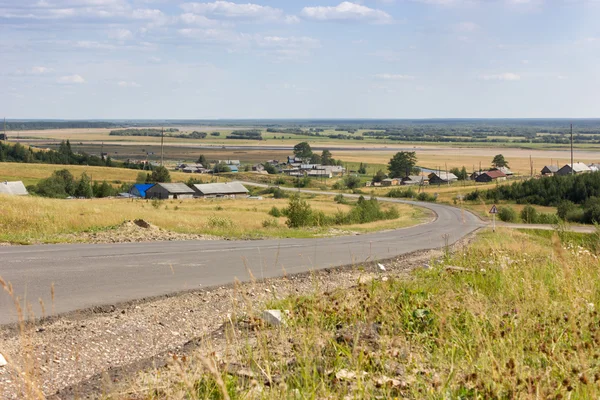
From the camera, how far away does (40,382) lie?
19.2 feet

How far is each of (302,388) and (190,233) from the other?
54.8 ft

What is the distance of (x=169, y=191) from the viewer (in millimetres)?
89625

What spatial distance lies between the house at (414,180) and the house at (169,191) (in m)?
53.8

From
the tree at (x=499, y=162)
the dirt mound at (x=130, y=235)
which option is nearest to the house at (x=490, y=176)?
the tree at (x=499, y=162)

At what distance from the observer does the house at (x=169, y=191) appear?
8881 centimetres

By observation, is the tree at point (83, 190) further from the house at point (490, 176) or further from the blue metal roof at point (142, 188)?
the house at point (490, 176)

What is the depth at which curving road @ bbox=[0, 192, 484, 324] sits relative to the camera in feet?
32.6

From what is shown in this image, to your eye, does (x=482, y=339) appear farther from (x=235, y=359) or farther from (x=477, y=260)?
(x=477, y=260)

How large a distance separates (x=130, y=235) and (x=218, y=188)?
78.5 m

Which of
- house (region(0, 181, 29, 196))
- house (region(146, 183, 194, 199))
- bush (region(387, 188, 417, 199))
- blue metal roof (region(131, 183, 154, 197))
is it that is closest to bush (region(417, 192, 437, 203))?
bush (region(387, 188, 417, 199))

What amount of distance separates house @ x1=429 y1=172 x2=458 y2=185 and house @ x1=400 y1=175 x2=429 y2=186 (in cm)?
127

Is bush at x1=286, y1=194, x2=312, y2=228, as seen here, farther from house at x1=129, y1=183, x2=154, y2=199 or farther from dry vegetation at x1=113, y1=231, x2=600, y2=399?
house at x1=129, y1=183, x2=154, y2=199

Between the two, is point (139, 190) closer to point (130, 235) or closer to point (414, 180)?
point (414, 180)

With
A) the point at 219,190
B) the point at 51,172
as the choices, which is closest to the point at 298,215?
the point at 219,190
